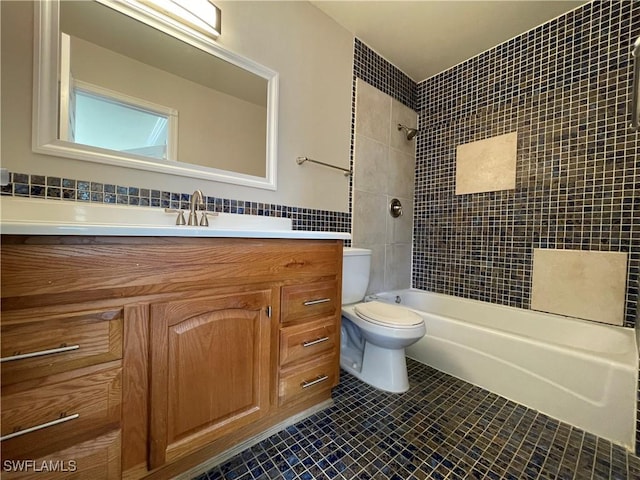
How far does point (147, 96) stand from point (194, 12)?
18.3 inches

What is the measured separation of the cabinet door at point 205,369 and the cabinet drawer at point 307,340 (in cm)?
9

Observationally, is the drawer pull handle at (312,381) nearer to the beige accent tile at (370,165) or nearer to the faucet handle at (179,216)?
the faucet handle at (179,216)

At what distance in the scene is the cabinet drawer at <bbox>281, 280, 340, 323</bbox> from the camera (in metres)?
1.09

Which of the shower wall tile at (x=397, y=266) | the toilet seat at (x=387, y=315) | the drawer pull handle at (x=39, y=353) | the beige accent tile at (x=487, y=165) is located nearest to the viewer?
the drawer pull handle at (x=39, y=353)

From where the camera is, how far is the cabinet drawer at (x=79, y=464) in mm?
611

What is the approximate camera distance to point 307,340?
3.81ft

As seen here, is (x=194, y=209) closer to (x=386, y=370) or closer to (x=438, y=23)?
(x=386, y=370)

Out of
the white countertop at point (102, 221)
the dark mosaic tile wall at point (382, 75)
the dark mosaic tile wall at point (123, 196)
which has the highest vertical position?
the dark mosaic tile wall at point (382, 75)

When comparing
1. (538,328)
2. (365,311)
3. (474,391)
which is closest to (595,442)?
(474,391)

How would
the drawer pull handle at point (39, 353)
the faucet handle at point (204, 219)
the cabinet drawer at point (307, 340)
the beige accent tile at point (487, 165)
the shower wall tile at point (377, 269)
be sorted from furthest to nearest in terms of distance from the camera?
1. the shower wall tile at point (377, 269)
2. the beige accent tile at point (487, 165)
3. the faucet handle at point (204, 219)
4. the cabinet drawer at point (307, 340)
5. the drawer pull handle at point (39, 353)

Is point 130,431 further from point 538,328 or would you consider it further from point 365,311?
point 538,328

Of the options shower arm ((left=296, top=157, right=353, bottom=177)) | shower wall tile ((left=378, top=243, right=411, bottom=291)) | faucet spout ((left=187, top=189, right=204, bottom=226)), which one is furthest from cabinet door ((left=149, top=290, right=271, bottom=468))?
shower wall tile ((left=378, top=243, right=411, bottom=291))

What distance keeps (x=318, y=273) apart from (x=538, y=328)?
5.64 feet

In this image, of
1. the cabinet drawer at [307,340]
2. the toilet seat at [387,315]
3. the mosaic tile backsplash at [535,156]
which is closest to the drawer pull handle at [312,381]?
the cabinet drawer at [307,340]
